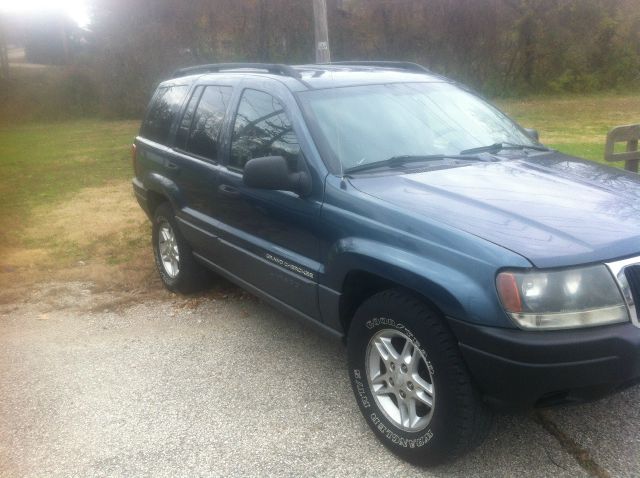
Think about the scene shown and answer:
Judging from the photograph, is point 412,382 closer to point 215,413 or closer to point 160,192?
point 215,413

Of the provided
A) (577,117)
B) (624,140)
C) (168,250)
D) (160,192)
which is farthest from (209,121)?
(577,117)

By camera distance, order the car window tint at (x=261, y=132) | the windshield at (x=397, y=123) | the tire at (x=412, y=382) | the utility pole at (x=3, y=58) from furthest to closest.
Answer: the utility pole at (x=3, y=58), the car window tint at (x=261, y=132), the windshield at (x=397, y=123), the tire at (x=412, y=382)

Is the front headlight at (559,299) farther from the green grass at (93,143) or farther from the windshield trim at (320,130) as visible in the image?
the green grass at (93,143)

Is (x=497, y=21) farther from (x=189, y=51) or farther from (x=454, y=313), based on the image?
(x=454, y=313)

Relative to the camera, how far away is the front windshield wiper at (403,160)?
3.43 meters

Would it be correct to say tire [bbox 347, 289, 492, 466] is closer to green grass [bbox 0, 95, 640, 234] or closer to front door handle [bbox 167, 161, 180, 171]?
Answer: front door handle [bbox 167, 161, 180, 171]

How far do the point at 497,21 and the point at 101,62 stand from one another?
43.2 feet

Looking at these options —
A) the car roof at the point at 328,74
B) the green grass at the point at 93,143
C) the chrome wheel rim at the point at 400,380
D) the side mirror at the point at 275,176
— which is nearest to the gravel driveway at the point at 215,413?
the chrome wheel rim at the point at 400,380

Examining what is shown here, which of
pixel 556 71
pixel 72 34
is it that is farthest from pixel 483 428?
pixel 72 34

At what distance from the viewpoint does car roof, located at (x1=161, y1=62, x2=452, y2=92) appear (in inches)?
155

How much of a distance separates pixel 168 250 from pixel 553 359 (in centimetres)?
383

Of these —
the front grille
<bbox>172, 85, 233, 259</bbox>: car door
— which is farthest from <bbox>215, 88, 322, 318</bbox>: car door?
the front grille

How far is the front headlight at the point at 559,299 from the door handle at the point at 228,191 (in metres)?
2.05

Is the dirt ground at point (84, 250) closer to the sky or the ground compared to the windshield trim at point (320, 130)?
closer to the ground
